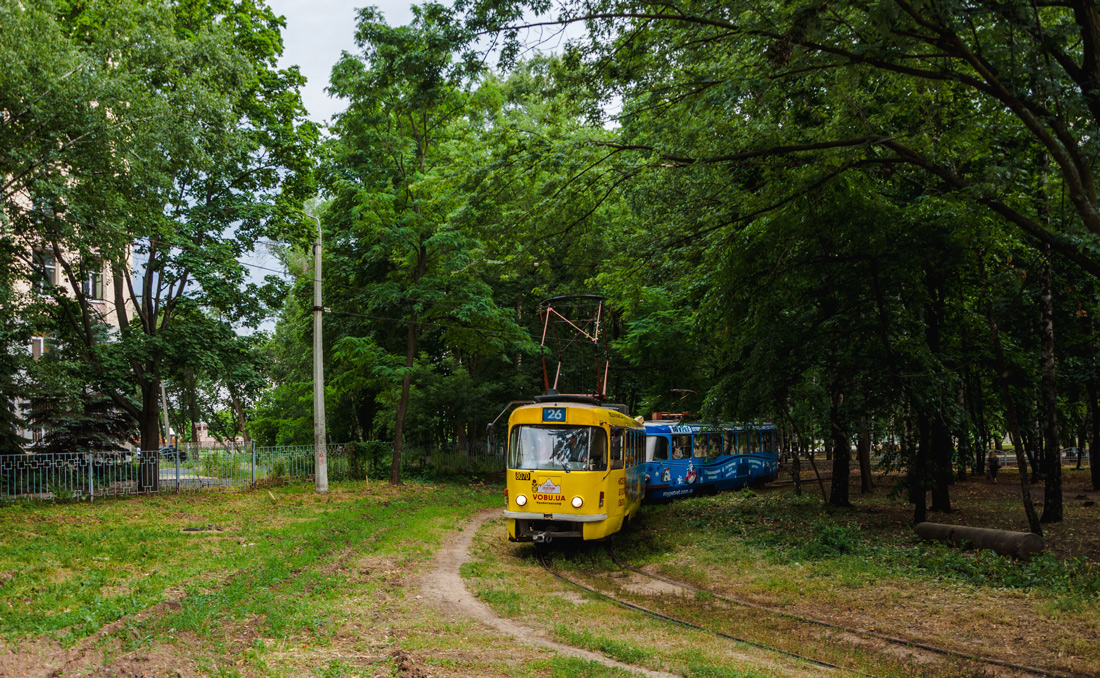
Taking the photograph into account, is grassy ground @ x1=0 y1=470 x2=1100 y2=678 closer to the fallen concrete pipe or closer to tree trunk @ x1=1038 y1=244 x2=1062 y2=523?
the fallen concrete pipe

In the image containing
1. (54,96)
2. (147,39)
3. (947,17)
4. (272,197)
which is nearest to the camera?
(947,17)

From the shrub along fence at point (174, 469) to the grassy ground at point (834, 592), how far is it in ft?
36.3

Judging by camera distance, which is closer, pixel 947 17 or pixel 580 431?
pixel 947 17

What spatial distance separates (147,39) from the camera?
62.9ft

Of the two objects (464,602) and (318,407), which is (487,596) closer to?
(464,602)

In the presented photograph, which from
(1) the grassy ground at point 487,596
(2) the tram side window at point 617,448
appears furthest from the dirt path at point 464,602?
(2) the tram side window at point 617,448

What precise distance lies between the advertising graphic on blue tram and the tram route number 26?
855cm

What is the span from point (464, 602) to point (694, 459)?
16.3 m

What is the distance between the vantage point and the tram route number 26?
1427 centimetres

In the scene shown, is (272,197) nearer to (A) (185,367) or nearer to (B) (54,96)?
(A) (185,367)

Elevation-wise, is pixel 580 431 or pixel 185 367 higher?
pixel 185 367

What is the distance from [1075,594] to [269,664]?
10124 millimetres

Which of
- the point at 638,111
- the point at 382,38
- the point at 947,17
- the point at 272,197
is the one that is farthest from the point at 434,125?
the point at 947,17

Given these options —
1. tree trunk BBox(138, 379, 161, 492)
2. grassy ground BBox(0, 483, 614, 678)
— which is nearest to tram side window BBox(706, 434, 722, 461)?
grassy ground BBox(0, 483, 614, 678)
